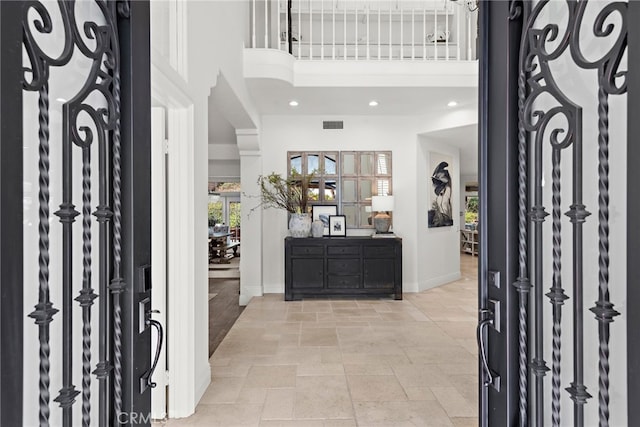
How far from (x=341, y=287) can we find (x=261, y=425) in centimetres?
311

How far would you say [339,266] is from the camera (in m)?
5.14

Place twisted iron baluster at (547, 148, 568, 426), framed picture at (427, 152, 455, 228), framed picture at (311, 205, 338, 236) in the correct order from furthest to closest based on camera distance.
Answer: framed picture at (427, 152, 455, 228)
framed picture at (311, 205, 338, 236)
twisted iron baluster at (547, 148, 568, 426)

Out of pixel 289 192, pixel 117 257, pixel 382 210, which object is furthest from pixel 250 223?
pixel 117 257

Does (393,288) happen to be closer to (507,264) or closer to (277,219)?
(277,219)

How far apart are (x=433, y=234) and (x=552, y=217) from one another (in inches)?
209

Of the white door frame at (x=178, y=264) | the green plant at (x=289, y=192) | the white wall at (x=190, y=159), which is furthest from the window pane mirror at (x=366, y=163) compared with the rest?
the white door frame at (x=178, y=264)

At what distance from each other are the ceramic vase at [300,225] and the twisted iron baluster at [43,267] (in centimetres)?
440

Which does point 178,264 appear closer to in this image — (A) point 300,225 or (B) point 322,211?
(A) point 300,225

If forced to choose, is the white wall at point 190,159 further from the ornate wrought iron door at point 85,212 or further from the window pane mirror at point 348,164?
the window pane mirror at point 348,164

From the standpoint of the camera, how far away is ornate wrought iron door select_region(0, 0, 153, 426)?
0.85 meters

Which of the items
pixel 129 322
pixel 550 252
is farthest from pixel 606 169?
pixel 129 322

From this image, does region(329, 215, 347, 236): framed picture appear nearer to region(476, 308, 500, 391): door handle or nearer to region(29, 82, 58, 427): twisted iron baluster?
region(476, 308, 500, 391): door handle

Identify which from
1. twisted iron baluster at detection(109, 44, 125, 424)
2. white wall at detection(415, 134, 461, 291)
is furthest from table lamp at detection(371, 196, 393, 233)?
twisted iron baluster at detection(109, 44, 125, 424)

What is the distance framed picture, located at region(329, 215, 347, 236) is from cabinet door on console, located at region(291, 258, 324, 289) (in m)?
0.55
